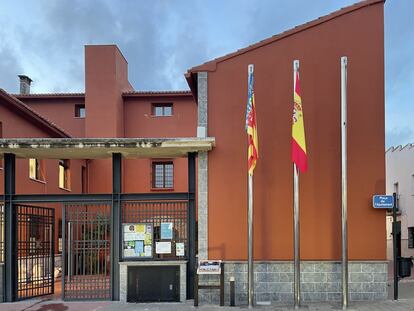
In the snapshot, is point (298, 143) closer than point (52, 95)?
Yes

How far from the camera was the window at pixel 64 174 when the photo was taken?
2406 cm

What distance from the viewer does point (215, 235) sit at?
1251 centimetres

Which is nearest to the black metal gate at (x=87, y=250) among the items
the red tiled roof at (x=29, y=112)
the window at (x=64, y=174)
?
the red tiled roof at (x=29, y=112)

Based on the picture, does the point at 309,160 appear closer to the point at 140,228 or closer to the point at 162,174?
the point at 140,228

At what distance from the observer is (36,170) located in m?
21.2

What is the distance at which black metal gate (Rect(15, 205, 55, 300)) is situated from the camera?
44.5 feet

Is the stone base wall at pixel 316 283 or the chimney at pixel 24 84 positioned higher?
the chimney at pixel 24 84

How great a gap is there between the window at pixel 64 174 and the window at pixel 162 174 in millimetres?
5169

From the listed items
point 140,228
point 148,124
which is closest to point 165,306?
point 140,228

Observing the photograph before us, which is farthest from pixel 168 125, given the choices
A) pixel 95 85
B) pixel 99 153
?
pixel 99 153

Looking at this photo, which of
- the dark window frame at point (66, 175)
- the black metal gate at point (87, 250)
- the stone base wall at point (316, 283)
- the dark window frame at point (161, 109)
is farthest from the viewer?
the dark window frame at point (161, 109)

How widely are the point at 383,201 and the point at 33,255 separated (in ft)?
32.6

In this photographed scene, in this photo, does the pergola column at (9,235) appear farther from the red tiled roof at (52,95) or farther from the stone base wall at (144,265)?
the red tiled roof at (52,95)

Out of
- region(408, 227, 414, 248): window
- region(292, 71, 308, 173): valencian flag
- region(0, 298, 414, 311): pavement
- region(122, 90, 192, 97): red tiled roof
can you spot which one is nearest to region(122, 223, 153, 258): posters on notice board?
region(0, 298, 414, 311): pavement
